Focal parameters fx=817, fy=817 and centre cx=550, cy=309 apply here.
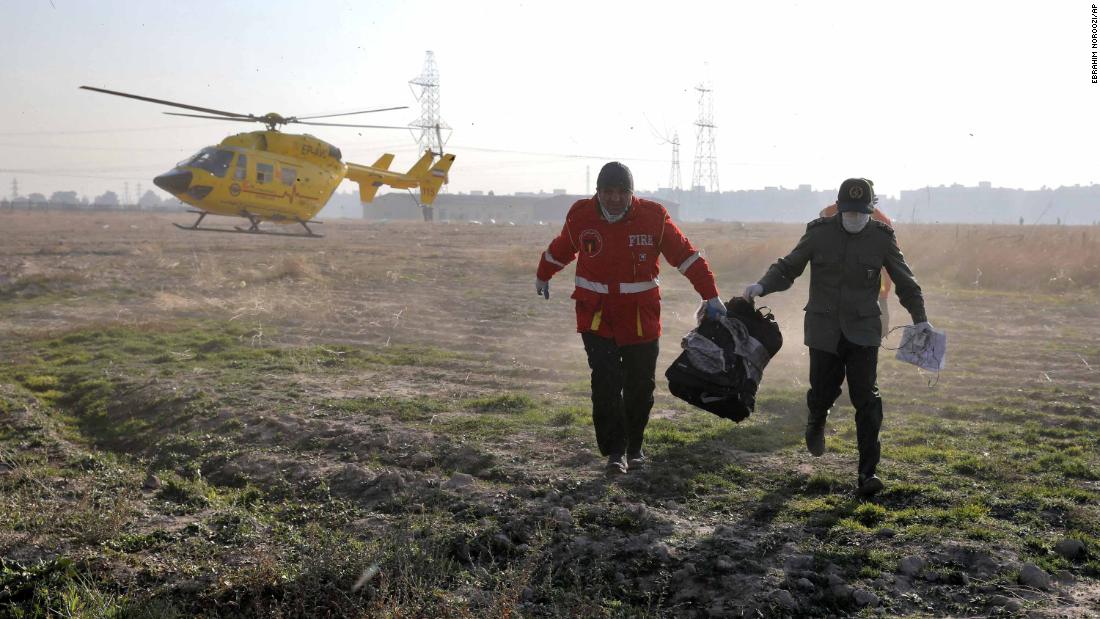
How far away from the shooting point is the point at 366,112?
18.4 meters

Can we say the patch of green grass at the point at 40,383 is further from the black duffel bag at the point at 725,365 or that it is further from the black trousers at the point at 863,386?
the black trousers at the point at 863,386

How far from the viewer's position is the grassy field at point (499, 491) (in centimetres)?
389

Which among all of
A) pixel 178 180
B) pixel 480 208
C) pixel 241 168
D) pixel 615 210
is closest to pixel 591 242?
pixel 615 210

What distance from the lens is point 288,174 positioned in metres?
21.2

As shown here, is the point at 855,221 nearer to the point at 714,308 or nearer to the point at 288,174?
the point at 714,308

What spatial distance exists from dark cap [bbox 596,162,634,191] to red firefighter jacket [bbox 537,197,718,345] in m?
0.16

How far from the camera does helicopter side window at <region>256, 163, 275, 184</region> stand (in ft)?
67.4

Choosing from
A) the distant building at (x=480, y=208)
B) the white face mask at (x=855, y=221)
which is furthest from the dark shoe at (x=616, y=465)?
the distant building at (x=480, y=208)

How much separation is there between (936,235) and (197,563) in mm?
26694

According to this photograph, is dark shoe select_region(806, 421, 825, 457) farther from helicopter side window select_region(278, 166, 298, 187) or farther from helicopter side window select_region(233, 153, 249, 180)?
helicopter side window select_region(278, 166, 298, 187)

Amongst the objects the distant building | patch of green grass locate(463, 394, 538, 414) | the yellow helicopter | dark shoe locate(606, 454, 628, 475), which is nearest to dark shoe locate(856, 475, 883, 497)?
dark shoe locate(606, 454, 628, 475)

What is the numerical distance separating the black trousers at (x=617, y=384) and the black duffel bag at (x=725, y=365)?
198 mm

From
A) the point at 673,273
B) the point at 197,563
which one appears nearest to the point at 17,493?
the point at 197,563

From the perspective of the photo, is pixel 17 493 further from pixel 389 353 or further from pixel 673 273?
pixel 673 273
